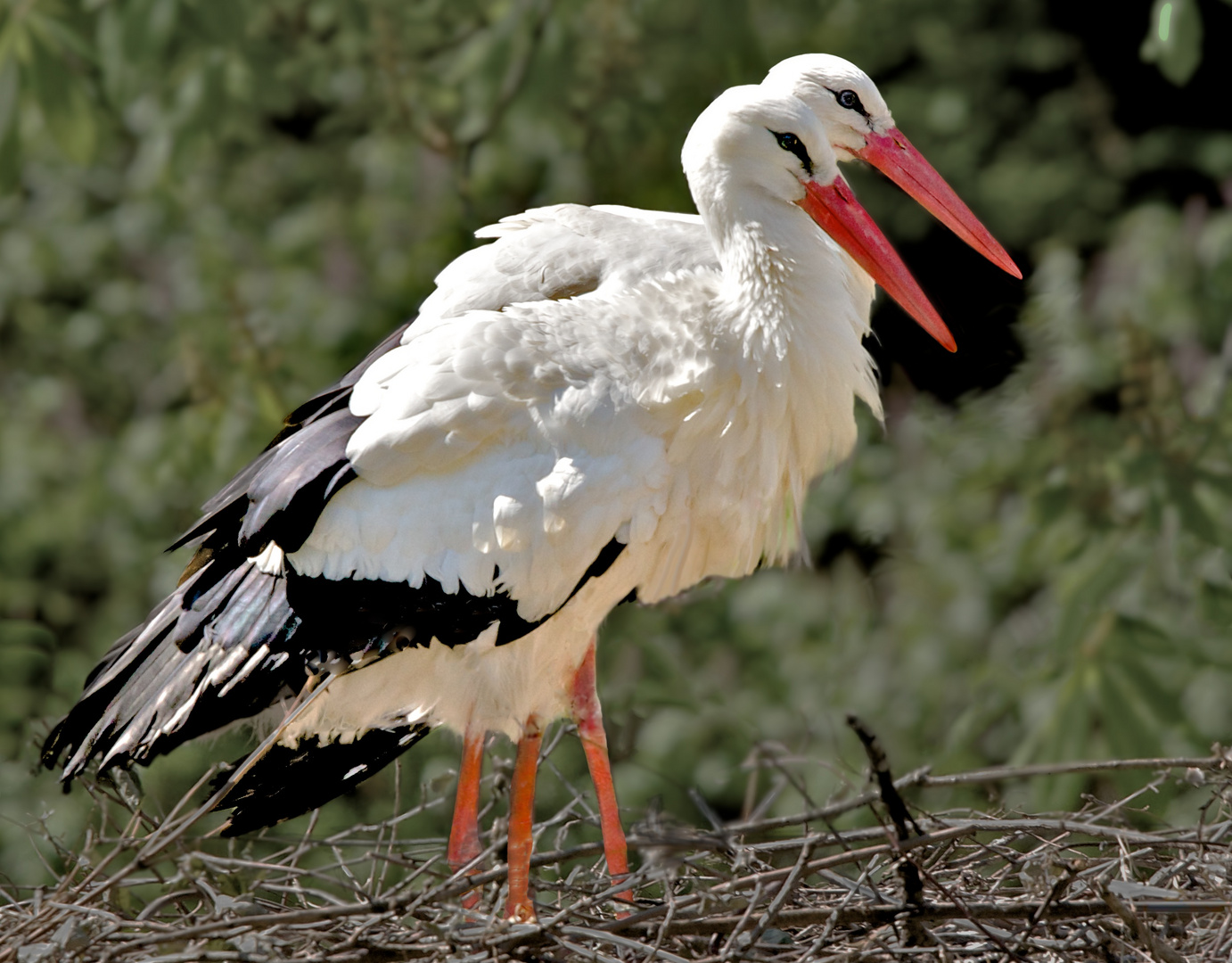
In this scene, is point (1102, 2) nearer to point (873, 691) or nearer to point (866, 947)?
point (873, 691)

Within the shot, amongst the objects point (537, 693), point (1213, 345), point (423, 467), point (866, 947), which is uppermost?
point (423, 467)

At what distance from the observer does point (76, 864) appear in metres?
2.48

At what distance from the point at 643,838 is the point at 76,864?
1.04m

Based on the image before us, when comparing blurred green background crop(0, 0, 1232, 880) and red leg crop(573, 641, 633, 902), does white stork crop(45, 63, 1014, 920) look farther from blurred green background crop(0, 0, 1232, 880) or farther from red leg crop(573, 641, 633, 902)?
blurred green background crop(0, 0, 1232, 880)

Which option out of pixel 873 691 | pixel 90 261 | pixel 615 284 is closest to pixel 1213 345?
pixel 873 691

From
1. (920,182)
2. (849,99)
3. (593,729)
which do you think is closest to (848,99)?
(849,99)

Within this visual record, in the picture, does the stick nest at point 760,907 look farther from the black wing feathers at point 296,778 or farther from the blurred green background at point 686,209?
the blurred green background at point 686,209

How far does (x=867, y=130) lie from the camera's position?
9.87 feet

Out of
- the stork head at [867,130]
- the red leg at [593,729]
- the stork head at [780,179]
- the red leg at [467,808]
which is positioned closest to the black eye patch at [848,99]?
the stork head at [867,130]

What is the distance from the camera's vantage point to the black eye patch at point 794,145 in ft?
9.34

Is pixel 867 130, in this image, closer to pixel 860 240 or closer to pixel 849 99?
pixel 849 99

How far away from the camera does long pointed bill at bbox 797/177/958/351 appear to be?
2.88m

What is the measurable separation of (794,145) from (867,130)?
220 mm

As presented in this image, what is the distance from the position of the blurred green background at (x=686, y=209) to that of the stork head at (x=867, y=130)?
61 centimetres
